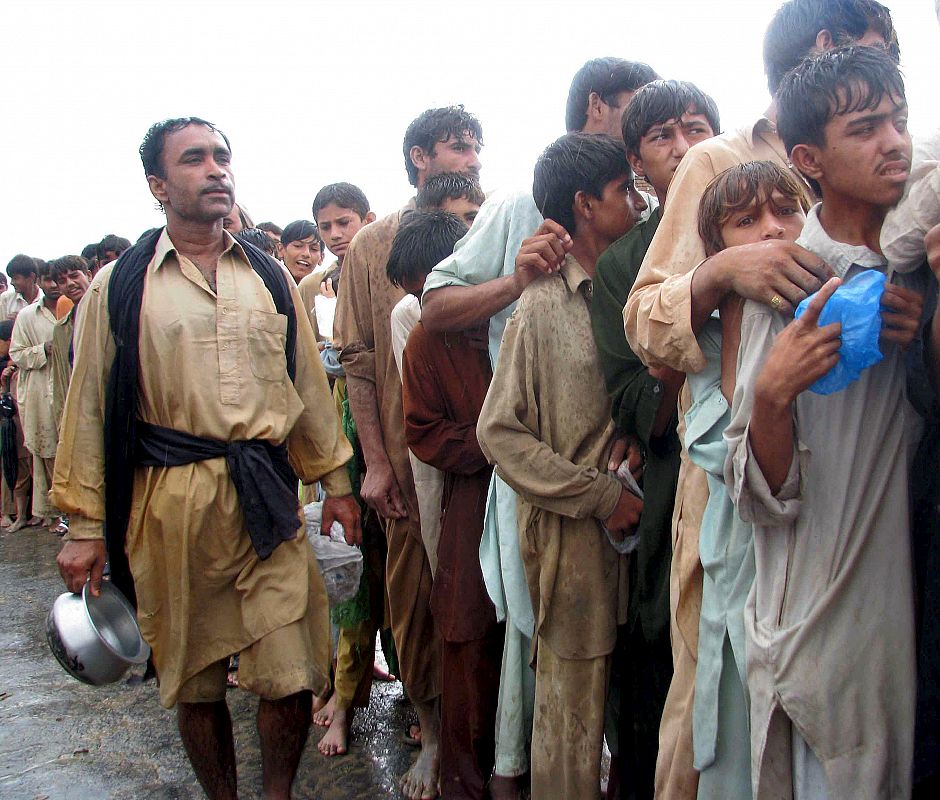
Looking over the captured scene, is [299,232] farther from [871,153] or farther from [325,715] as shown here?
[871,153]

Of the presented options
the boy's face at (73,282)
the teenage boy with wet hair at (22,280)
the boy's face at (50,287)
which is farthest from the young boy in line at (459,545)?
the teenage boy with wet hair at (22,280)

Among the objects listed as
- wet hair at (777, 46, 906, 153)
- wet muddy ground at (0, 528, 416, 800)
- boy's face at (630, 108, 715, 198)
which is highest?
wet hair at (777, 46, 906, 153)

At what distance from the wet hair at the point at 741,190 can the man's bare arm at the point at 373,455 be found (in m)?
1.83

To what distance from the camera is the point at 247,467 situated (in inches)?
116

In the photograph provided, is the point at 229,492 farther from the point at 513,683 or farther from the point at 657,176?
the point at 657,176

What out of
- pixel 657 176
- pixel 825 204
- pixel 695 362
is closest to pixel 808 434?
pixel 695 362

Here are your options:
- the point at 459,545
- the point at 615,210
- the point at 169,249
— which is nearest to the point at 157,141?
the point at 169,249

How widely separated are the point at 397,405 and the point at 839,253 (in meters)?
2.15

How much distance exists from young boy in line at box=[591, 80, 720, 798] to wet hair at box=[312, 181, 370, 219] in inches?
108

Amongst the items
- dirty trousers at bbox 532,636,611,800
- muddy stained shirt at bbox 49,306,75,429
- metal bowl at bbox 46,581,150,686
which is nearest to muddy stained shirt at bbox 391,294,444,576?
dirty trousers at bbox 532,636,611,800

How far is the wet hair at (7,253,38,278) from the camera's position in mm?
9891

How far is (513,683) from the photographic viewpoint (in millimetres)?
2754

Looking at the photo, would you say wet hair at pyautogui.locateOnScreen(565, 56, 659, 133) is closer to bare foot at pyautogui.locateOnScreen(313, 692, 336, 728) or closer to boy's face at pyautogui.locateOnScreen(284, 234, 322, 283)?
bare foot at pyautogui.locateOnScreen(313, 692, 336, 728)

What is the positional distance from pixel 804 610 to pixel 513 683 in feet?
4.14
